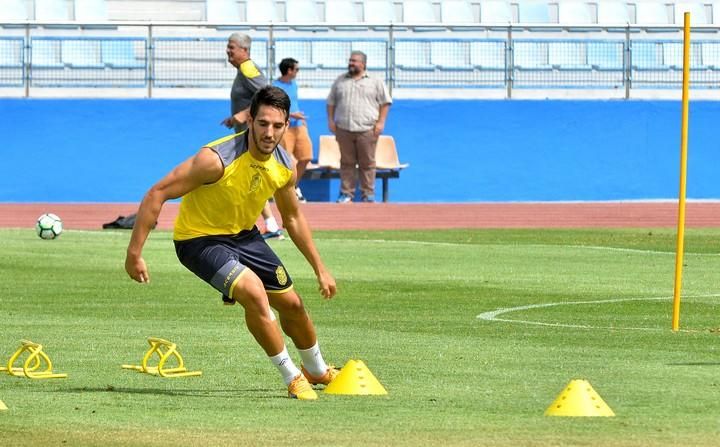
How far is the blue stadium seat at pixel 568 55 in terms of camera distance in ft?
107

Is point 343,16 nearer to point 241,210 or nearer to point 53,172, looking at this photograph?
point 53,172

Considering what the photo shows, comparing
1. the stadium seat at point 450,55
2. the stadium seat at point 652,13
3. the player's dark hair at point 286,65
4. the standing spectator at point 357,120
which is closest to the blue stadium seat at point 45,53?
the standing spectator at point 357,120

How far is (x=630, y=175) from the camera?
33.0 m

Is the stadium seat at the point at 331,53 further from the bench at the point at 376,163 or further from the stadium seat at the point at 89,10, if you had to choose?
the stadium seat at the point at 89,10

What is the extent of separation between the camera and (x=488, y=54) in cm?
3259

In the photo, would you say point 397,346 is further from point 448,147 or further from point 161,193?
point 448,147

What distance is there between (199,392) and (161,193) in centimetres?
110

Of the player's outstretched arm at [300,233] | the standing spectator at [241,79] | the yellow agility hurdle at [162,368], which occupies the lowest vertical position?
the yellow agility hurdle at [162,368]

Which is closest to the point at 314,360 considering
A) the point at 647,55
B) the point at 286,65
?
the point at 286,65

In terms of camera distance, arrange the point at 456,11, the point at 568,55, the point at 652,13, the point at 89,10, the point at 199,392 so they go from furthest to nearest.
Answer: the point at 652,13, the point at 456,11, the point at 89,10, the point at 568,55, the point at 199,392

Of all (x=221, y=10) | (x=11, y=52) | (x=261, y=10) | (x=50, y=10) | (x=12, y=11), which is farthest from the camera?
Answer: (x=261, y=10)

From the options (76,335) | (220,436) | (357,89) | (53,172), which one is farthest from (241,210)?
(53,172)

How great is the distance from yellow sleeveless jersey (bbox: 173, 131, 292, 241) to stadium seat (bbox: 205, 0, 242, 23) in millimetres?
28173

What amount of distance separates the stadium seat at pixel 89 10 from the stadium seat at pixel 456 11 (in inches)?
298
